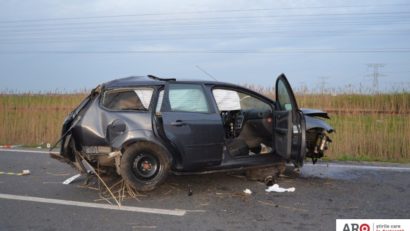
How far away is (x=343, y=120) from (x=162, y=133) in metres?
6.46

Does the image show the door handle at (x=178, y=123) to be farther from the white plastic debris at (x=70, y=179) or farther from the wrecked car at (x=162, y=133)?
the white plastic debris at (x=70, y=179)

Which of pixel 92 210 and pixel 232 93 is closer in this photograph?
pixel 92 210

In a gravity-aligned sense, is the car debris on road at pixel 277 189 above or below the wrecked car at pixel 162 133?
below

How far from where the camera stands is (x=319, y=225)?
475 cm

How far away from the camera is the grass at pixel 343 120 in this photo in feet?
32.3

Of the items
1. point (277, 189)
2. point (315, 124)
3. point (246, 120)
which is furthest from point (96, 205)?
point (315, 124)

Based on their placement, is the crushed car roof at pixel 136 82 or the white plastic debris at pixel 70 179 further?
the white plastic debris at pixel 70 179

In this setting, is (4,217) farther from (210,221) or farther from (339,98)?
(339,98)

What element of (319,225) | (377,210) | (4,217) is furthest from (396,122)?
(4,217)

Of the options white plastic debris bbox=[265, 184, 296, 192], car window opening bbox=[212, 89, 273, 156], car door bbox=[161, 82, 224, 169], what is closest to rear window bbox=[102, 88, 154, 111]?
car door bbox=[161, 82, 224, 169]

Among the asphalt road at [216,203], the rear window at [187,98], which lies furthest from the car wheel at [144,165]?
the rear window at [187,98]

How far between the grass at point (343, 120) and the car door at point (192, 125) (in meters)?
4.17

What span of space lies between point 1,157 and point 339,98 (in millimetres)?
8949

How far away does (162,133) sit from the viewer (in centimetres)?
601
